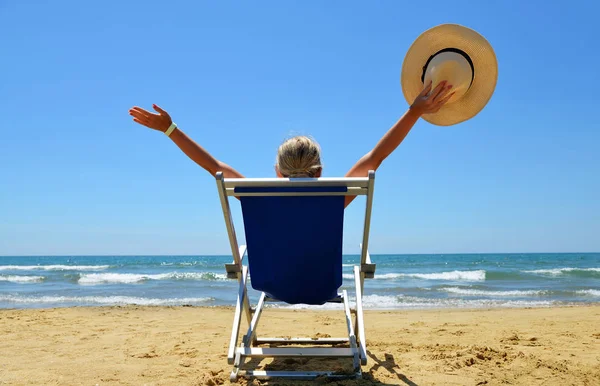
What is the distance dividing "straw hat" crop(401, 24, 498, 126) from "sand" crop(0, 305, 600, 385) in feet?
5.77

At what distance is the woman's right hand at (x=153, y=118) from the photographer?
2830mm

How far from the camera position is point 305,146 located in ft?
9.21

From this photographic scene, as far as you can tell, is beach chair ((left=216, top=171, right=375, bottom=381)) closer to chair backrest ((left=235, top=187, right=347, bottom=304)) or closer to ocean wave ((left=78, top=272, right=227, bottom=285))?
chair backrest ((left=235, top=187, right=347, bottom=304))

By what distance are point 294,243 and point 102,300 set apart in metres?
9.06

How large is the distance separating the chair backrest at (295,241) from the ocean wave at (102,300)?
7433 mm

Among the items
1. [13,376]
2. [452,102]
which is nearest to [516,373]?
[452,102]

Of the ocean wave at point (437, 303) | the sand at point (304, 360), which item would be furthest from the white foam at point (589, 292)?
the sand at point (304, 360)

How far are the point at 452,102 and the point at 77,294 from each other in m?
11.5

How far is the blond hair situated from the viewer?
2.80 m

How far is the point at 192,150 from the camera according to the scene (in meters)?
2.86

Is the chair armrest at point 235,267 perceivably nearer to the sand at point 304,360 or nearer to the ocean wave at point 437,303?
the sand at point 304,360

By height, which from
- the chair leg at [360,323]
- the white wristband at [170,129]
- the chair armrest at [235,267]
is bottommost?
the chair leg at [360,323]

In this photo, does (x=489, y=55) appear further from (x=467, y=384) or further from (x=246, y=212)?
(x=467, y=384)

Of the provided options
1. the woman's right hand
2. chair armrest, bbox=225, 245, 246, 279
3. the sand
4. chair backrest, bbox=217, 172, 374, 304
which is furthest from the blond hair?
the sand
